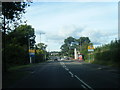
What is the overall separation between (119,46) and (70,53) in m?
146

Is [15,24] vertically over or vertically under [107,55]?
over

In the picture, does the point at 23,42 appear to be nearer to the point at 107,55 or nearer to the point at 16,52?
the point at 16,52

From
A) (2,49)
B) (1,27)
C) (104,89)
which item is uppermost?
(1,27)

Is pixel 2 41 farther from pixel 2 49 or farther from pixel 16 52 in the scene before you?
pixel 16 52

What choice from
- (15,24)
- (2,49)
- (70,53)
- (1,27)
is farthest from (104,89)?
(70,53)

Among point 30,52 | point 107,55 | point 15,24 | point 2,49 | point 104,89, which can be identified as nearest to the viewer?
point 104,89

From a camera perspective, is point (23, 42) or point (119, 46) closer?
point (119, 46)

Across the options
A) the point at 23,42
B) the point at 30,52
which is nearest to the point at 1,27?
the point at 30,52

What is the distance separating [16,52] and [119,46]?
2064cm

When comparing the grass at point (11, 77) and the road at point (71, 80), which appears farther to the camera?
the grass at point (11, 77)

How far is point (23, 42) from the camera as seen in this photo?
84375 millimetres

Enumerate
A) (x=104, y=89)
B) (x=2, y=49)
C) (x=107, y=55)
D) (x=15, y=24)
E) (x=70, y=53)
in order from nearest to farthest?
(x=104, y=89) < (x=15, y=24) < (x=2, y=49) < (x=107, y=55) < (x=70, y=53)

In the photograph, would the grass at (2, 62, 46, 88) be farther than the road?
Yes

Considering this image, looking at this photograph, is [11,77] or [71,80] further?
[11,77]
